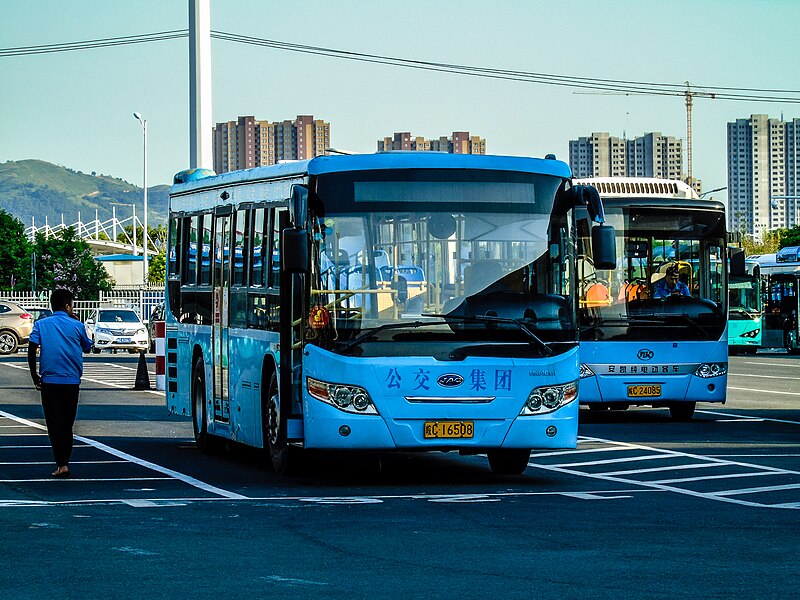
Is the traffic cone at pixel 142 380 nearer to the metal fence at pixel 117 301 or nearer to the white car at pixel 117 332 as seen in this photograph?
the white car at pixel 117 332

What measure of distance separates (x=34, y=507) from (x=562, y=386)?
492 centimetres

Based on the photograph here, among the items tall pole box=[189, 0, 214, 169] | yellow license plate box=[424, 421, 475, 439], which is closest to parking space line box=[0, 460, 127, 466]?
yellow license plate box=[424, 421, 475, 439]

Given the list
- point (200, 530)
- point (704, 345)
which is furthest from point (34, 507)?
point (704, 345)

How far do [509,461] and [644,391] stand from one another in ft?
26.4

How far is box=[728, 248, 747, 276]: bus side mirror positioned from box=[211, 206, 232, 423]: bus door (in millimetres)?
8511

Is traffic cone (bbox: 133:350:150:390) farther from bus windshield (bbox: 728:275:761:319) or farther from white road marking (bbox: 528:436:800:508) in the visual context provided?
bus windshield (bbox: 728:275:761:319)

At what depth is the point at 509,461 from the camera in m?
16.3

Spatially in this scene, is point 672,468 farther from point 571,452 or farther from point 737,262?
point 737,262

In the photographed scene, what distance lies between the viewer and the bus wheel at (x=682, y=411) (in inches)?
969

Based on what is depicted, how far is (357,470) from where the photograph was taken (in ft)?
55.2

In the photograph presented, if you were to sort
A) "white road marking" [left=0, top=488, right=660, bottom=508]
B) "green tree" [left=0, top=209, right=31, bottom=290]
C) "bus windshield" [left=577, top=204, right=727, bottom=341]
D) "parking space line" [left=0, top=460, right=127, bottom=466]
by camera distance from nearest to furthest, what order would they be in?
"white road marking" [left=0, top=488, right=660, bottom=508], "parking space line" [left=0, top=460, right=127, bottom=466], "bus windshield" [left=577, top=204, right=727, bottom=341], "green tree" [left=0, top=209, right=31, bottom=290]

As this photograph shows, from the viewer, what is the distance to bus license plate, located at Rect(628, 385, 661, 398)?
23953 millimetres

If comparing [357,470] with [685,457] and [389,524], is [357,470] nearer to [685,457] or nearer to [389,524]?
[685,457]

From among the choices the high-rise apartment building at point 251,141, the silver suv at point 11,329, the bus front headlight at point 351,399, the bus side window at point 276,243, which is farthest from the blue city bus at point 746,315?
the high-rise apartment building at point 251,141
